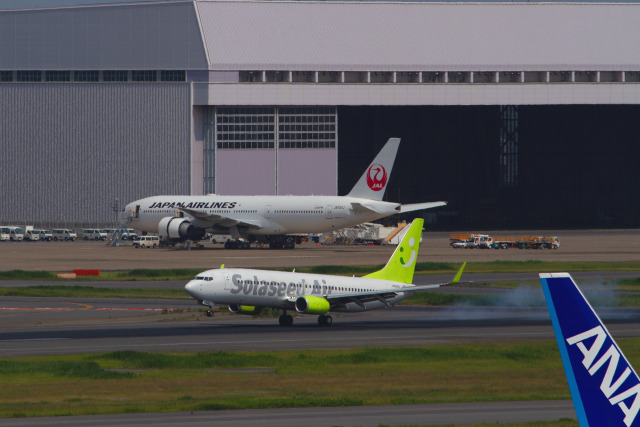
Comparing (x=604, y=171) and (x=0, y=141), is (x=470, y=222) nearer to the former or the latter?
(x=604, y=171)

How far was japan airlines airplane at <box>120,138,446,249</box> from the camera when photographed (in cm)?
10438

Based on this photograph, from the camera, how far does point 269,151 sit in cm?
12362

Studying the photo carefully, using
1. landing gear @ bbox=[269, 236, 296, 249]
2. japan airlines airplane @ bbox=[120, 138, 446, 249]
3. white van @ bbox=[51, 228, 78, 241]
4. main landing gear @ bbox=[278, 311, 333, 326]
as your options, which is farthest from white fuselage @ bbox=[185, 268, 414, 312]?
white van @ bbox=[51, 228, 78, 241]

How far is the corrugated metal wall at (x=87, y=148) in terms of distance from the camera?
12412 centimetres

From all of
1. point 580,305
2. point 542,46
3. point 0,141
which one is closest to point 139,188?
point 0,141

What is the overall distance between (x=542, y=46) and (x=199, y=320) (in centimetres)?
9167

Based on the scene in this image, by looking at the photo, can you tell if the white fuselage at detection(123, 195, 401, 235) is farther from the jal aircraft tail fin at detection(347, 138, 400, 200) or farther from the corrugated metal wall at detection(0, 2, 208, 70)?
the corrugated metal wall at detection(0, 2, 208, 70)

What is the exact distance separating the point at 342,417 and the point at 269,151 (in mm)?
99383

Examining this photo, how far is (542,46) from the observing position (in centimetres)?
13088

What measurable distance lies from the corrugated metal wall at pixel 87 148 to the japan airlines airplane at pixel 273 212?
14927 mm

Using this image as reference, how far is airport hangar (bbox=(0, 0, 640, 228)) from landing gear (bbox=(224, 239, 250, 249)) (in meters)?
14.0

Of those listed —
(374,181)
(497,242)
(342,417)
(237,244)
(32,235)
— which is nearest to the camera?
(342,417)

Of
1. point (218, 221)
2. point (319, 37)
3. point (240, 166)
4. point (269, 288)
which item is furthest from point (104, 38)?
point (269, 288)

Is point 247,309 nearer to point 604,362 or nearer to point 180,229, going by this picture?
point 604,362
